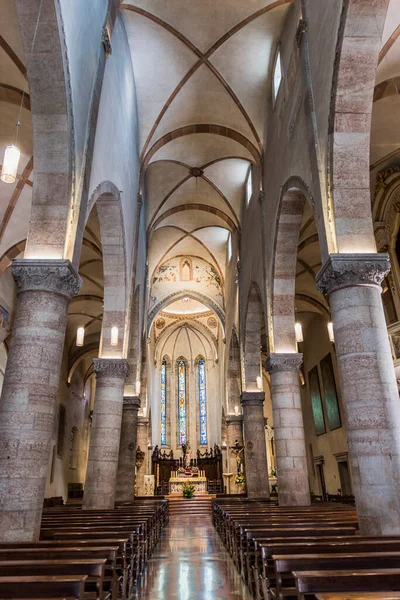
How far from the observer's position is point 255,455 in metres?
17.4

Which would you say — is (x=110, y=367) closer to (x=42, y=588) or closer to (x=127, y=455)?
(x=127, y=455)

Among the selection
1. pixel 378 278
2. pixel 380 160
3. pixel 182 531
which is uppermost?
pixel 380 160

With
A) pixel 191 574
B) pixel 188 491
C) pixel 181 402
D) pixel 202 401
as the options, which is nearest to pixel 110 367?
pixel 191 574

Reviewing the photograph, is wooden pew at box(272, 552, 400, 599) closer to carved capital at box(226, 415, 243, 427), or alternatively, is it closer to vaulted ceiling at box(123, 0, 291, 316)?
vaulted ceiling at box(123, 0, 291, 316)

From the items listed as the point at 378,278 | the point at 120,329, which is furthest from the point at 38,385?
the point at 120,329

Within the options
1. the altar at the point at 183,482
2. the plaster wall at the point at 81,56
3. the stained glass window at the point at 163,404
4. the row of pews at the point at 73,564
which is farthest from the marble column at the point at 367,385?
the stained glass window at the point at 163,404

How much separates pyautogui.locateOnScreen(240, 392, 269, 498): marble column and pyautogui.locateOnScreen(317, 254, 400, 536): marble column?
10.9m

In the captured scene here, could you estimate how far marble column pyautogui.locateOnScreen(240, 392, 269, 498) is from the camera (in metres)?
17.4

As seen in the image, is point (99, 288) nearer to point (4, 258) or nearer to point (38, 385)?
point (4, 258)

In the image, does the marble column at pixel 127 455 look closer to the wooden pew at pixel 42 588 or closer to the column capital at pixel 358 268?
the column capital at pixel 358 268

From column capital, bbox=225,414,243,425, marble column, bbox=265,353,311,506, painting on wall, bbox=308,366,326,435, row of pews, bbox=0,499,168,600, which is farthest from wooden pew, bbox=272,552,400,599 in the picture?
painting on wall, bbox=308,366,326,435

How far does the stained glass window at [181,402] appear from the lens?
121 feet

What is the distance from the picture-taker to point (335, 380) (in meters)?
21.7

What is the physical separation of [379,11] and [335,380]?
1707 centimetres
